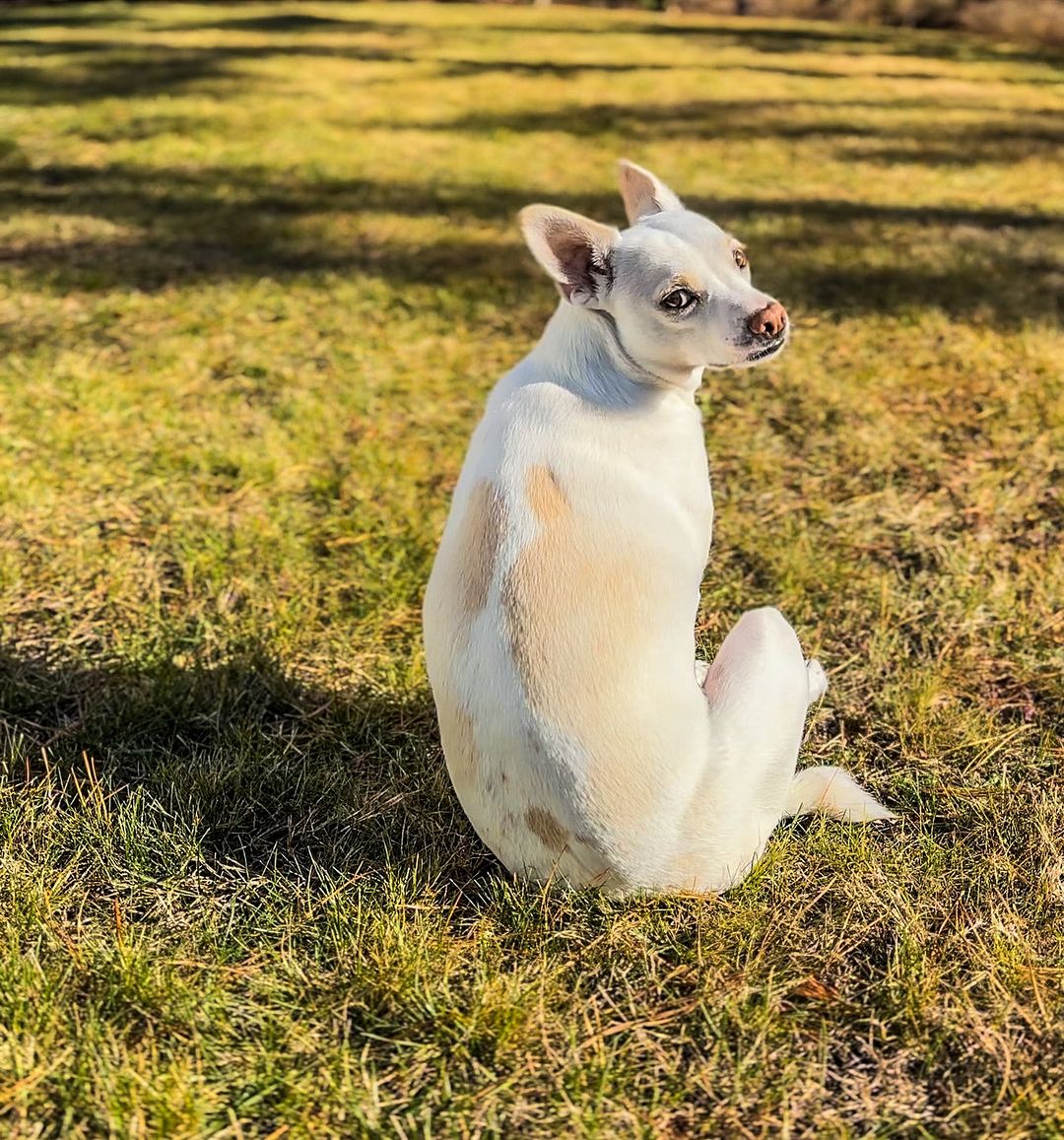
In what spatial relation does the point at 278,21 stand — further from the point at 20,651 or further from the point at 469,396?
the point at 20,651

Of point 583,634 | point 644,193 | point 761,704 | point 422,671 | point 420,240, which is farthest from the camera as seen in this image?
point 420,240

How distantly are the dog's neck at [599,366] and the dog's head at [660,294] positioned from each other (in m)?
0.02

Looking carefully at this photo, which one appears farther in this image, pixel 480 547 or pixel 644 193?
pixel 644 193

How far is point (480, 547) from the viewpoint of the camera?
6.17 ft

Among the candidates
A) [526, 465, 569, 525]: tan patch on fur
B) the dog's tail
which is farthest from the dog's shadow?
[526, 465, 569, 525]: tan patch on fur

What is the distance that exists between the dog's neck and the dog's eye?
0.12 m

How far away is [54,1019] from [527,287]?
409 cm

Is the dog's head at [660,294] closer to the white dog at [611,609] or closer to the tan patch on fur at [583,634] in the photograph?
the white dog at [611,609]

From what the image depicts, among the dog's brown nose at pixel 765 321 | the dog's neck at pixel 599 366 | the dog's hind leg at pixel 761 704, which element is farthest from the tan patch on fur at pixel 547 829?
the dog's brown nose at pixel 765 321

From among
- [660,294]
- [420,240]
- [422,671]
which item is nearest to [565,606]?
[660,294]

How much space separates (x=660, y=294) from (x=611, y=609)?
66 cm

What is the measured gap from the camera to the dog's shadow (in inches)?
89.0

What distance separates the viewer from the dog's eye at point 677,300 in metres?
2.03

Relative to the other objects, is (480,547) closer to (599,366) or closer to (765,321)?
(599,366)
